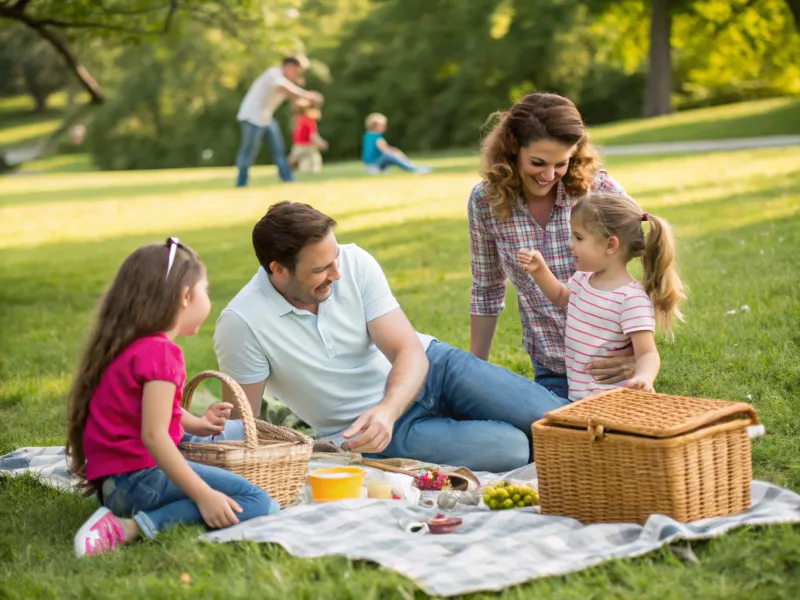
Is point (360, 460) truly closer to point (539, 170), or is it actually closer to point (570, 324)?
point (570, 324)

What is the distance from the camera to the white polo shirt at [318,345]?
4048 millimetres

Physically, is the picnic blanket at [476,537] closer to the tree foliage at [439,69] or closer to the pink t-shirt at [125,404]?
the pink t-shirt at [125,404]

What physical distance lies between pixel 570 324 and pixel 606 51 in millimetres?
29950

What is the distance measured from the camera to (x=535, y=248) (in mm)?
4793

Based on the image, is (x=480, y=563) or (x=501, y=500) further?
(x=501, y=500)

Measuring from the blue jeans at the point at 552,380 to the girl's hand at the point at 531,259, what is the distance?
712mm

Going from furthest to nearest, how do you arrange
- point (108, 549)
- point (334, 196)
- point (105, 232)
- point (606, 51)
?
point (606, 51) → point (334, 196) → point (105, 232) → point (108, 549)

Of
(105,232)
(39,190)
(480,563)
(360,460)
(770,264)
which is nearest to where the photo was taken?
(480,563)

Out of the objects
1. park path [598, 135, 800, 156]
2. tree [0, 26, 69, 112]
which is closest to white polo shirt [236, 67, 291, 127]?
park path [598, 135, 800, 156]

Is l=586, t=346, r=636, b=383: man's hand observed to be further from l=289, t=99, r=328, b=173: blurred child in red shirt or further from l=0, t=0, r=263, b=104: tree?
l=289, t=99, r=328, b=173: blurred child in red shirt

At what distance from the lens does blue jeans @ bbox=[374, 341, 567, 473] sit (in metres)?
4.29

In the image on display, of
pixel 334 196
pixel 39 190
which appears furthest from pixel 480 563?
pixel 39 190

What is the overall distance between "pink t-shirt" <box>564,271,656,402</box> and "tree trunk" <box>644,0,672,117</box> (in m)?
24.0

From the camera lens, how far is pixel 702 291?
6.76 metres
